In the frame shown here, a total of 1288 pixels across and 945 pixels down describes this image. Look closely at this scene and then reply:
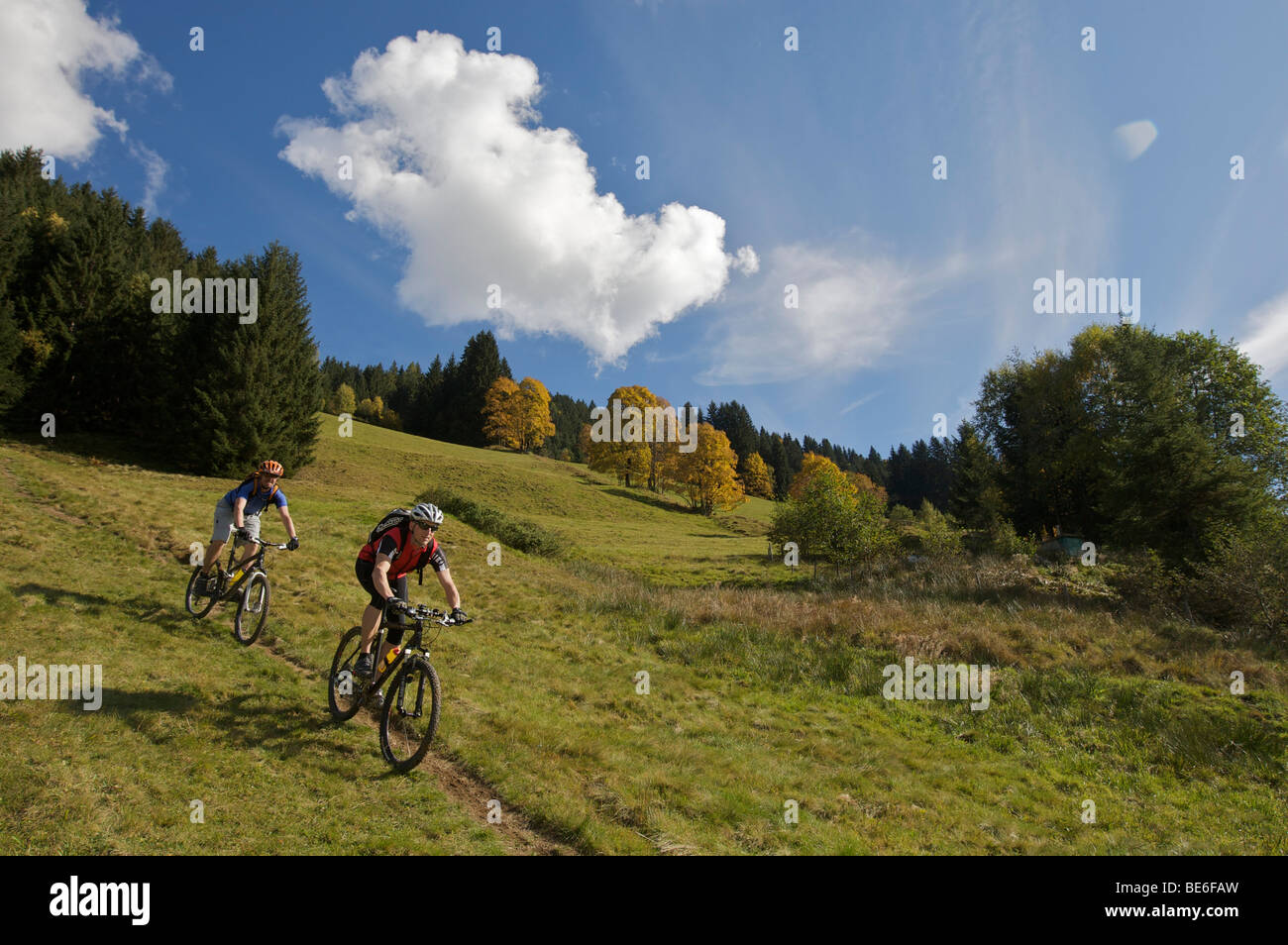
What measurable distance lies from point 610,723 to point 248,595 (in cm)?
685

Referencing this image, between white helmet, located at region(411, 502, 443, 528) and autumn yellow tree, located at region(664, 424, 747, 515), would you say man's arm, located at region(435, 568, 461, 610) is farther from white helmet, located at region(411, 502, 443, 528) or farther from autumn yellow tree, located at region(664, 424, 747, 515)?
autumn yellow tree, located at region(664, 424, 747, 515)

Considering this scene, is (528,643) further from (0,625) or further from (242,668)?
(0,625)

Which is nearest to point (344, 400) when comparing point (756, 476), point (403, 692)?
point (756, 476)

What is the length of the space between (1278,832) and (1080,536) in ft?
124

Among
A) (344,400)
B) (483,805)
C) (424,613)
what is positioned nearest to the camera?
(483,805)

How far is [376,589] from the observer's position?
21.9 ft

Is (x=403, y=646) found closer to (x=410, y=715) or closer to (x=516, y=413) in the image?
(x=410, y=715)

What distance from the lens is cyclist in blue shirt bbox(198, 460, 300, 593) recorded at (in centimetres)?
993

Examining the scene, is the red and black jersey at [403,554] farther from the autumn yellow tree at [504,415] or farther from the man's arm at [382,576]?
the autumn yellow tree at [504,415]

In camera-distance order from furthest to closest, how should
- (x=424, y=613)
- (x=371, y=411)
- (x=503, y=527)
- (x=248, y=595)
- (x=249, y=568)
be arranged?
(x=371, y=411) → (x=503, y=527) → (x=249, y=568) → (x=248, y=595) → (x=424, y=613)

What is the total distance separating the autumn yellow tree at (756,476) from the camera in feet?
321

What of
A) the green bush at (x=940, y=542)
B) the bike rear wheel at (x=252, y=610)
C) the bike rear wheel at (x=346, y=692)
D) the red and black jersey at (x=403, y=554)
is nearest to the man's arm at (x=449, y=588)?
the red and black jersey at (x=403, y=554)

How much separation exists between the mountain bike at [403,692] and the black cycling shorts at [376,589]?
112 millimetres

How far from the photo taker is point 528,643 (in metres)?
12.6
